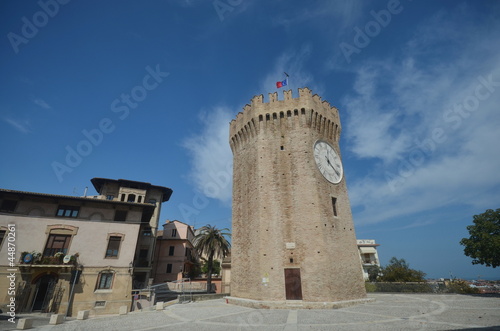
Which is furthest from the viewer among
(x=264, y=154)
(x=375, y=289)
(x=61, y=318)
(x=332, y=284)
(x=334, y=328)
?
(x=375, y=289)

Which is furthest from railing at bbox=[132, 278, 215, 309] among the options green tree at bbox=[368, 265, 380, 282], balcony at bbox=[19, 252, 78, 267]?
green tree at bbox=[368, 265, 380, 282]

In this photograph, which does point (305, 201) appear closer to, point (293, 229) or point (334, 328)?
point (293, 229)

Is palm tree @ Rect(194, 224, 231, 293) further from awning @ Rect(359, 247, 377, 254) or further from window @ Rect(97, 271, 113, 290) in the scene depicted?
awning @ Rect(359, 247, 377, 254)

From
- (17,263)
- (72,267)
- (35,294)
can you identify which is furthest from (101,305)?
(17,263)

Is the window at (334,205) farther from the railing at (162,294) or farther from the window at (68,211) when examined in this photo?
the window at (68,211)

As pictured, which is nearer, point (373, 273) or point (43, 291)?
point (43, 291)

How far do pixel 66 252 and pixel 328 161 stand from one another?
982 inches

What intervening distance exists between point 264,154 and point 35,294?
22307mm

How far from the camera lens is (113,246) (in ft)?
72.1

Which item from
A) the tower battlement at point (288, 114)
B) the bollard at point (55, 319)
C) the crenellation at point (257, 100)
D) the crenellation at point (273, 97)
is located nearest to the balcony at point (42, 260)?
the bollard at point (55, 319)

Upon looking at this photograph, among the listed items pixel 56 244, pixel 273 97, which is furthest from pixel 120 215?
pixel 273 97

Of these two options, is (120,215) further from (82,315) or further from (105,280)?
(82,315)

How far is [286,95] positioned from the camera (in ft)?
78.1

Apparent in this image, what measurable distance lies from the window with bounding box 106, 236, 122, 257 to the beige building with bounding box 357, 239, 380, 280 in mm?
55008
